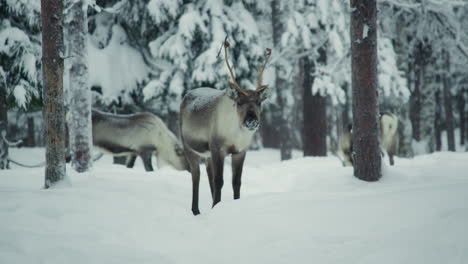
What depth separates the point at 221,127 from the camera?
18.0 ft

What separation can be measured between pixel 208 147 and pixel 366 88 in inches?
101

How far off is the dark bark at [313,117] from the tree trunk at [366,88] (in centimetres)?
673

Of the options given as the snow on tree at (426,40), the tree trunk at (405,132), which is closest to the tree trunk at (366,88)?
the snow on tree at (426,40)

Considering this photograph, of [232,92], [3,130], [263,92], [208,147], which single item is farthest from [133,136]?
[263,92]

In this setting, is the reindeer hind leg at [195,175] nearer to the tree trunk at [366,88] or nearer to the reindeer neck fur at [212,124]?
the reindeer neck fur at [212,124]

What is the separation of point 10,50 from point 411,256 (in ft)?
37.8

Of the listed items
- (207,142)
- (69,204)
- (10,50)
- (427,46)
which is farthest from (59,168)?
(427,46)

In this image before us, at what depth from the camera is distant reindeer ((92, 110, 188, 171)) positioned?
10.9 meters

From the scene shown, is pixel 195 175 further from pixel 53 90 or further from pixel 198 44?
pixel 198 44

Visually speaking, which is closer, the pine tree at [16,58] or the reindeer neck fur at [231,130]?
the reindeer neck fur at [231,130]

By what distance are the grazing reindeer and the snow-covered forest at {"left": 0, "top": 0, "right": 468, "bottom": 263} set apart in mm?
32

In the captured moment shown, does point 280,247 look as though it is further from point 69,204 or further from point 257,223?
point 69,204

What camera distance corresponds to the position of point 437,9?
11.3 m

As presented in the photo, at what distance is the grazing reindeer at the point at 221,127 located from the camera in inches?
206
